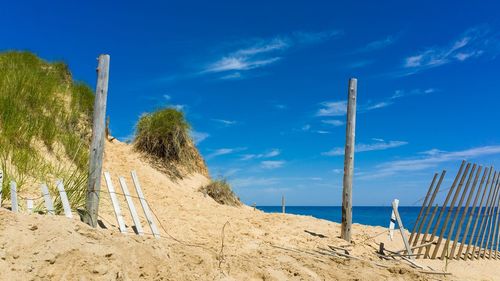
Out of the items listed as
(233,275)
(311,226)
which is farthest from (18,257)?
(311,226)

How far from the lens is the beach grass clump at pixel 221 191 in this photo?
36.2 ft

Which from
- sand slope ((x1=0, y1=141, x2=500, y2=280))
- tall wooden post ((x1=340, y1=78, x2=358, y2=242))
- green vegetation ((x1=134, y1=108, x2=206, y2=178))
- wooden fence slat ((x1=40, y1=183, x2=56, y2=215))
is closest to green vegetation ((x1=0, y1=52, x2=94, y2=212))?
wooden fence slat ((x1=40, y1=183, x2=56, y2=215))

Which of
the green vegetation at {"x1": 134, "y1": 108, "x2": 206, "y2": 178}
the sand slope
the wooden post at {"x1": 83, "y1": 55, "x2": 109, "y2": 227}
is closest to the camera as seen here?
the sand slope

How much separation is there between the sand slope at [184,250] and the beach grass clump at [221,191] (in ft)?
7.80

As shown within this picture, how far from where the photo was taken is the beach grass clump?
11047mm

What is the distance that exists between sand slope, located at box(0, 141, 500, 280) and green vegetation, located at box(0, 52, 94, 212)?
0.86 meters

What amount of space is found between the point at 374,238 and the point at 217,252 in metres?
4.60

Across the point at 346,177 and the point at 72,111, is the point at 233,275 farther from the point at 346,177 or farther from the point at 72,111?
the point at 72,111

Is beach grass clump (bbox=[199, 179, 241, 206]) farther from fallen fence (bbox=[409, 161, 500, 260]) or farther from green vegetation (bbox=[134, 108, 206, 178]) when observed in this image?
fallen fence (bbox=[409, 161, 500, 260])

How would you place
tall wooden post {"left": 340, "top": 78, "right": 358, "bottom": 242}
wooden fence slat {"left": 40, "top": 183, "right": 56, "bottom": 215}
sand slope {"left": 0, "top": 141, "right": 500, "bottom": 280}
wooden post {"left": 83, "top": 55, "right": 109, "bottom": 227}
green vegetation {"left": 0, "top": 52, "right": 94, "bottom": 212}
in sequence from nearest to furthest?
sand slope {"left": 0, "top": 141, "right": 500, "bottom": 280}, wooden fence slat {"left": 40, "top": 183, "right": 56, "bottom": 215}, wooden post {"left": 83, "top": 55, "right": 109, "bottom": 227}, green vegetation {"left": 0, "top": 52, "right": 94, "bottom": 212}, tall wooden post {"left": 340, "top": 78, "right": 358, "bottom": 242}

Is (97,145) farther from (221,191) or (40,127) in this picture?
(221,191)

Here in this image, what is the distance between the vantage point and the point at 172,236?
19.5 feet

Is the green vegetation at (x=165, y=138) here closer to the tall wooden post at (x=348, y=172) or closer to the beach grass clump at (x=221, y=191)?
the beach grass clump at (x=221, y=191)

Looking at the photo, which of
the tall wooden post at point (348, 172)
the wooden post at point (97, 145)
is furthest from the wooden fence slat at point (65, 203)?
the tall wooden post at point (348, 172)
